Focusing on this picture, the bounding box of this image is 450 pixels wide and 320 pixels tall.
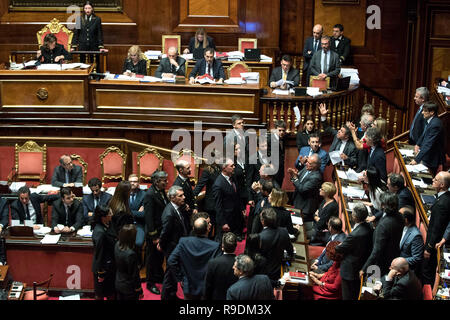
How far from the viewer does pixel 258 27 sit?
486 inches

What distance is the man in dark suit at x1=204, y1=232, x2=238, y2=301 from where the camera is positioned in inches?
230

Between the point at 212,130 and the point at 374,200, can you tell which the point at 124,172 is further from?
the point at 374,200

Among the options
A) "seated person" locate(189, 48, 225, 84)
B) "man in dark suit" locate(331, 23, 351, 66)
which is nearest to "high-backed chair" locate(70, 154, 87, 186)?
"seated person" locate(189, 48, 225, 84)

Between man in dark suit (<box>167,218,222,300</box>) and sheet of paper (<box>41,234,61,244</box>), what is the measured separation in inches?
65.6

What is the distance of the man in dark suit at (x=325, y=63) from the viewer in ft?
33.8

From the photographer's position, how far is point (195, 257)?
6.28 m

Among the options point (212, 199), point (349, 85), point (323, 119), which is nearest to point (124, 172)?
point (212, 199)

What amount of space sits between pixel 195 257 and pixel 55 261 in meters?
1.91

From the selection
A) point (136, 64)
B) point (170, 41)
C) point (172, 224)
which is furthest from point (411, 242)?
point (170, 41)

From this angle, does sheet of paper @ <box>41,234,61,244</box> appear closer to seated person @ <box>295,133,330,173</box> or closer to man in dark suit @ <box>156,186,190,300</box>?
man in dark suit @ <box>156,186,190,300</box>

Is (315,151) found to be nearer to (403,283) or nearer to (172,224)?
(172,224)

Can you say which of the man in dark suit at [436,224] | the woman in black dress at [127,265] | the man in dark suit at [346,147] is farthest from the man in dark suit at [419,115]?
the woman in black dress at [127,265]

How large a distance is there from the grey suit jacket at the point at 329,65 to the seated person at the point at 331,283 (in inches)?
167

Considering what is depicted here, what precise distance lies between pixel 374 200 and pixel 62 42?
6141 millimetres
